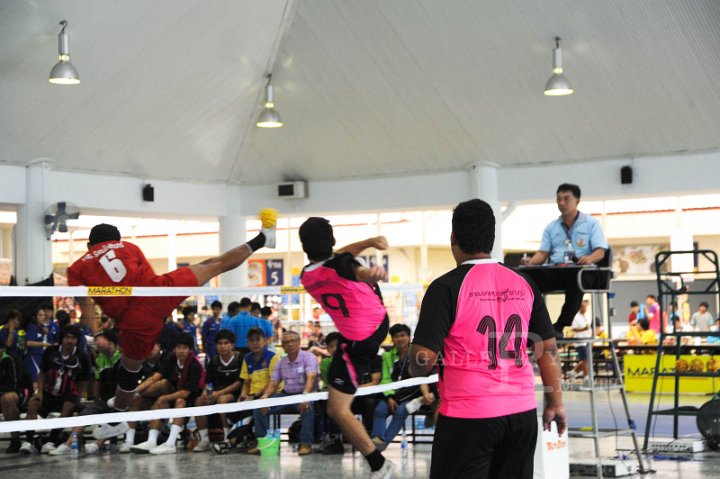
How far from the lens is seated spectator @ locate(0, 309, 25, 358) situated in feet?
41.5

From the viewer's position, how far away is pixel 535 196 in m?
17.7

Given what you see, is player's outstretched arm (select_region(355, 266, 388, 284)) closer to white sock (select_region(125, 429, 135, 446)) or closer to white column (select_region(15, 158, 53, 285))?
white sock (select_region(125, 429, 135, 446))

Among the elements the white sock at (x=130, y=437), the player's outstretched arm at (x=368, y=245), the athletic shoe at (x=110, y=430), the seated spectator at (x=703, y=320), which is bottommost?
the white sock at (x=130, y=437)

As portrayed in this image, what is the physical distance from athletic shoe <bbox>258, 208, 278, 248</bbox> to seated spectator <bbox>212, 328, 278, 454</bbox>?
334 cm

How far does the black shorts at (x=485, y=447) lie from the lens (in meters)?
4.21

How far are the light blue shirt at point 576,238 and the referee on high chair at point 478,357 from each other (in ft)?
14.4

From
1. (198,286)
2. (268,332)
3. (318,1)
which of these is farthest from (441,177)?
(198,286)

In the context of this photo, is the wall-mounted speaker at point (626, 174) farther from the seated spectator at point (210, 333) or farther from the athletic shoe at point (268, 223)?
the athletic shoe at point (268, 223)

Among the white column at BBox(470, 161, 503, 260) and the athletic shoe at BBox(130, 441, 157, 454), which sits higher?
the white column at BBox(470, 161, 503, 260)

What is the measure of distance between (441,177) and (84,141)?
616 cm

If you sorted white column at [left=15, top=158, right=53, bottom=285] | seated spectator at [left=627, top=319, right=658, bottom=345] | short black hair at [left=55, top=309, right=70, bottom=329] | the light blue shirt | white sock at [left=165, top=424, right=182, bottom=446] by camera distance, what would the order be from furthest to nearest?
1. seated spectator at [left=627, top=319, right=658, bottom=345]
2. white column at [left=15, top=158, right=53, bottom=285]
3. short black hair at [left=55, top=309, right=70, bottom=329]
4. white sock at [left=165, top=424, right=182, bottom=446]
5. the light blue shirt

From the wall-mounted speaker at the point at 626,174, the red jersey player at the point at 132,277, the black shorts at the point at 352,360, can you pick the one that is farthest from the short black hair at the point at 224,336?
the wall-mounted speaker at the point at 626,174

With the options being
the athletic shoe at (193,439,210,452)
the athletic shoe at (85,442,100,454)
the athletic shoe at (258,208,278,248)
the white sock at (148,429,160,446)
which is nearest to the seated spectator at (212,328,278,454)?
the athletic shoe at (193,439,210,452)

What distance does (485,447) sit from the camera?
166 inches
